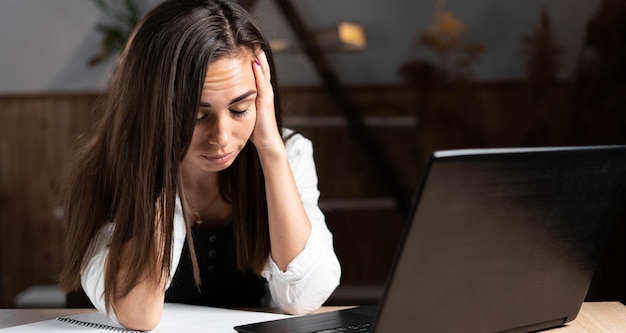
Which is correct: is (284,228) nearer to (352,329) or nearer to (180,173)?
(180,173)

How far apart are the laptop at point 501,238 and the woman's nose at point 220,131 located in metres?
0.50

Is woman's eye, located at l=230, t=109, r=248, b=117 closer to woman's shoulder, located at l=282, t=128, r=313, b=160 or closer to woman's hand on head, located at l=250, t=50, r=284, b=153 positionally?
woman's hand on head, located at l=250, t=50, r=284, b=153

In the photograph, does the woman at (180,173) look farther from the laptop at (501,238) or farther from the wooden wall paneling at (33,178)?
the wooden wall paneling at (33,178)

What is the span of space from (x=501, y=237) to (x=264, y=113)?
61 cm

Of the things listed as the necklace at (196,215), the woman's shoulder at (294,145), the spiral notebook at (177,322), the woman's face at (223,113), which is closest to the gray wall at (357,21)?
the woman's shoulder at (294,145)

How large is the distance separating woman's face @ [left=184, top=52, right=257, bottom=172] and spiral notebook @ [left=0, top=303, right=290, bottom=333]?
243 mm

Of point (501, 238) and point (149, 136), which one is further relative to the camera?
point (149, 136)

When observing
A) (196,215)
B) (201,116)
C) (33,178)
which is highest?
(33,178)

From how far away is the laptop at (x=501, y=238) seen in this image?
885mm

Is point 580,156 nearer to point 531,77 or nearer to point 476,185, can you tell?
point 476,185

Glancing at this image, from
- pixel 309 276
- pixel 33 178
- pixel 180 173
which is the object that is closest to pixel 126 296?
pixel 180 173

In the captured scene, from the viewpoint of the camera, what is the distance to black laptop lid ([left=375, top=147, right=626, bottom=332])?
886 millimetres

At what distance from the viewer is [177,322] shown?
4.25 feet

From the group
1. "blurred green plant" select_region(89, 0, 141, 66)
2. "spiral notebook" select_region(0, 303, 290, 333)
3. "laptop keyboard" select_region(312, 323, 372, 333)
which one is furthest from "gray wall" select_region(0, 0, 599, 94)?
"laptop keyboard" select_region(312, 323, 372, 333)
